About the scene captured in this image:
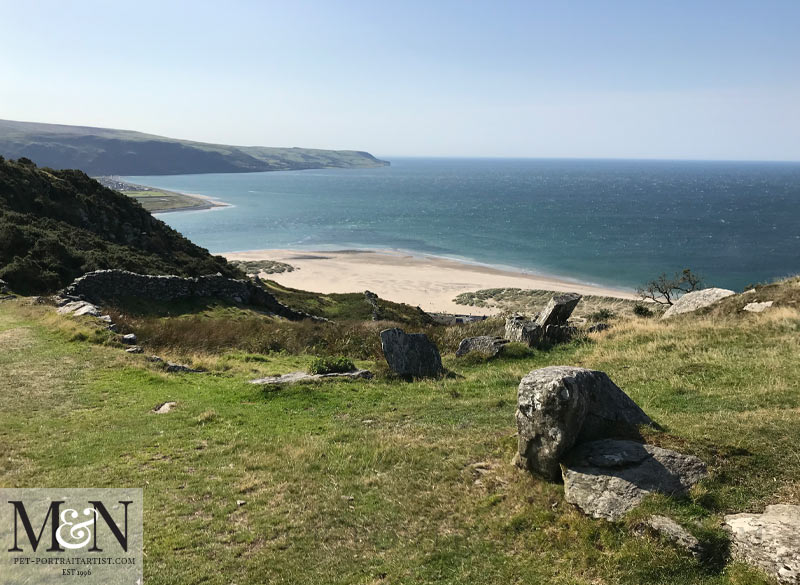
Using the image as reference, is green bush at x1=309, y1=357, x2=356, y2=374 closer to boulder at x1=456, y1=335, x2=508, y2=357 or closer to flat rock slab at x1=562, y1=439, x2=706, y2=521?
boulder at x1=456, y1=335, x2=508, y2=357

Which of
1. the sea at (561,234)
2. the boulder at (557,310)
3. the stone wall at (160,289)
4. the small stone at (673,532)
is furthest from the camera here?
the sea at (561,234)

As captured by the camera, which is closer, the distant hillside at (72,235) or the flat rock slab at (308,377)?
the flat rock slab at (308,377)

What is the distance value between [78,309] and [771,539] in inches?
1141

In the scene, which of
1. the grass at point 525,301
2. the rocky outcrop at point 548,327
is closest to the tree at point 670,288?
the grass at point 525,301

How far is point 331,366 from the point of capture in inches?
766

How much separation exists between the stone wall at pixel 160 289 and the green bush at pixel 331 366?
18310 millimetres

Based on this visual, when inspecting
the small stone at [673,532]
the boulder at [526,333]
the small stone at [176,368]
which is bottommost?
the small stone at [176,368]

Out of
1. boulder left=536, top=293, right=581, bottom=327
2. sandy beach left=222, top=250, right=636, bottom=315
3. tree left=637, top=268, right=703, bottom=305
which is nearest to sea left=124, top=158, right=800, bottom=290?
sandy beach left=222, top=250, right=636, bottom=315

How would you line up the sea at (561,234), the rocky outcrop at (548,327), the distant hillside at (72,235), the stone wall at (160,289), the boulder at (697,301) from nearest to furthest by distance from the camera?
1. the rocky outcrop at (548,327)
2. the boulder at (697,301)
3. the stone wall at (160,289)
4. the distant hillside at (72,235)
5. the sea at (561,234)

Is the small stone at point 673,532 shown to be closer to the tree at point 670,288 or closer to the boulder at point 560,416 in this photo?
the boulder at point 560,416

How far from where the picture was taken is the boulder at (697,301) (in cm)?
2679

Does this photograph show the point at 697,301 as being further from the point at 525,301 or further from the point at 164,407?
the point at 525,301

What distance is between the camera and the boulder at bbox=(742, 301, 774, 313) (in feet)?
73.6

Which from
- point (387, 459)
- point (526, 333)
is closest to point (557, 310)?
point (526, 333)
